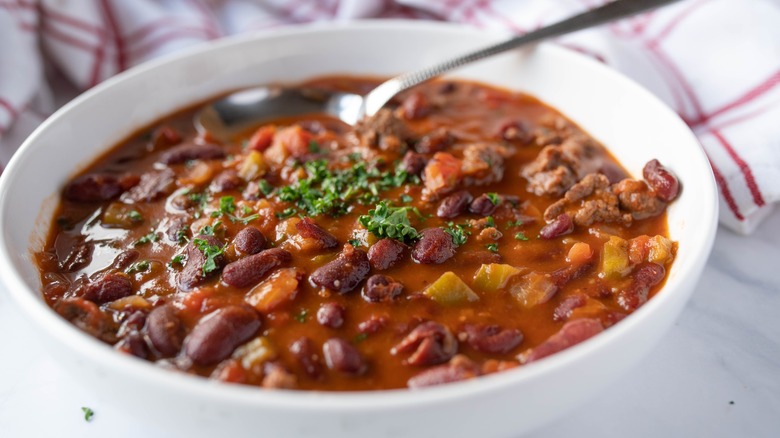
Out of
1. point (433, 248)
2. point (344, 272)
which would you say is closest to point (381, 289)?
point (344, 272)

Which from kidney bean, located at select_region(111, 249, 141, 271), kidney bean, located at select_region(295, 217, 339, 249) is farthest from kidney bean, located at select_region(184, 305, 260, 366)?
kidney bean, located at select_region(111, 249, 141, 271)

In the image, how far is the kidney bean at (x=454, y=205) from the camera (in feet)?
13.0

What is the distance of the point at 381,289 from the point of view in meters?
3.40

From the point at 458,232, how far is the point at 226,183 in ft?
4.53

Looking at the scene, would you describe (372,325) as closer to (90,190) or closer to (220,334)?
(220,334)

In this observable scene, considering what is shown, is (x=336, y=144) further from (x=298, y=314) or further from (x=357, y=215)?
(x=298, y=314)

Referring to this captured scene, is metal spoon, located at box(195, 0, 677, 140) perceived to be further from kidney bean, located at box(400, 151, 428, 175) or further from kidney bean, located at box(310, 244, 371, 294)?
kidney bean, located at box(310, 244, 371, 294)

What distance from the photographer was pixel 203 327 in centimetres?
314

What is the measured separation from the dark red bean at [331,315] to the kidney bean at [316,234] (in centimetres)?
48

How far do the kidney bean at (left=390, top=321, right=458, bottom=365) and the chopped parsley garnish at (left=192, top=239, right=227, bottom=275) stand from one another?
1001 millimetres

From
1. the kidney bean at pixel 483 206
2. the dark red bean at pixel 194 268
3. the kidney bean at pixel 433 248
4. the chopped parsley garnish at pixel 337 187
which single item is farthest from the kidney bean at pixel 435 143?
the dark red bean at pixel 194 268

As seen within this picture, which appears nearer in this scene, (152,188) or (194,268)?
(194,268)

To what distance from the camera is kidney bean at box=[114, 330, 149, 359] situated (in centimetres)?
312

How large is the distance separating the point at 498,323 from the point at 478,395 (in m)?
0.87
